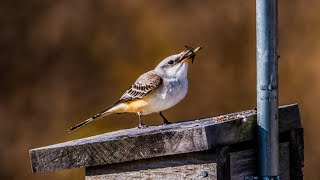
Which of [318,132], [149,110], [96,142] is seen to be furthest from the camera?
[318,132]

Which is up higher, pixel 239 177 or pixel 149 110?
pixel 149 110

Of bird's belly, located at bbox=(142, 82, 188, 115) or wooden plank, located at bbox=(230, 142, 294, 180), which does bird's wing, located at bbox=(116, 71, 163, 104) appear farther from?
wooden plank, located at bbox=(230, 142, 294, 180)

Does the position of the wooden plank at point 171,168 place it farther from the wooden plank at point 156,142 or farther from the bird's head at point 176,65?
the bird's head at point 176,65

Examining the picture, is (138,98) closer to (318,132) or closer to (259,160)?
(259,160)

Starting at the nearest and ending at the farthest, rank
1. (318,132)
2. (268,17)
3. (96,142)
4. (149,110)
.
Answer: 1. (268,17)
2. (96,142)
3. (149,110)
4. (318,132)

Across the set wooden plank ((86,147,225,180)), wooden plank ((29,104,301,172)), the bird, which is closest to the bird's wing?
the bird

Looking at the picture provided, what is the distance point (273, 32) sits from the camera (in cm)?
556

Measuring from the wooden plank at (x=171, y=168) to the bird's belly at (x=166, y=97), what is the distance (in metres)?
0.92

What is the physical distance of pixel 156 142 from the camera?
583 centimetres

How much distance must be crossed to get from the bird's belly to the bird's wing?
3 centimetres

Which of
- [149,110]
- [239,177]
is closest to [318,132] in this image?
[149,110]

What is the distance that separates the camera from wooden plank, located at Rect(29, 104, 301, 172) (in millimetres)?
5680

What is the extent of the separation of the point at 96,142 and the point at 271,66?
958 millimetres

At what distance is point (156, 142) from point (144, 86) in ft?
3.98
